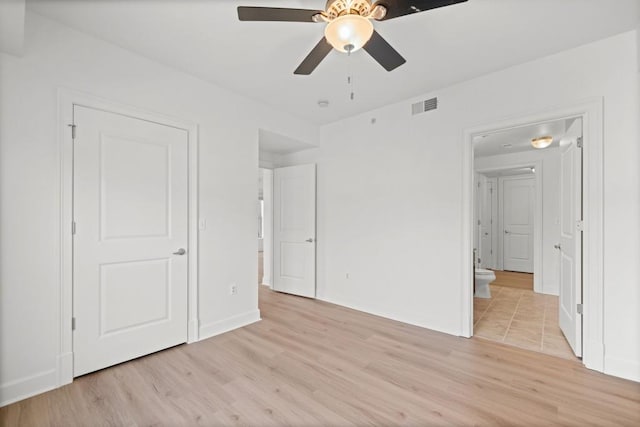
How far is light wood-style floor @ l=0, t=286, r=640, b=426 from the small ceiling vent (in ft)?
8.21

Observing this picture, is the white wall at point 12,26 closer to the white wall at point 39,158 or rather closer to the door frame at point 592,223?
the white wall at point 39,158

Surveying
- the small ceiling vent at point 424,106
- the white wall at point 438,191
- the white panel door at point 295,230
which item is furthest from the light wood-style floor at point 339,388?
the small ceiling vent at point 424,106

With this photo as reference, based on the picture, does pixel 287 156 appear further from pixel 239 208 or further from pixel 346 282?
pixel 346 282

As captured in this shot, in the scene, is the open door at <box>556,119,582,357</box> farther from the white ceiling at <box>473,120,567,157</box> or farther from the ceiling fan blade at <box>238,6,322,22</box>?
the ceiling fan blade at <box>238,6,322,22</box>

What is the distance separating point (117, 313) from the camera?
2469 mm

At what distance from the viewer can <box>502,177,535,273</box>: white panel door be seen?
6512 mm

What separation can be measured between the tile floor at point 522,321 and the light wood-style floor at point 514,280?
1.57 ft

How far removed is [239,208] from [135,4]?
1969 millimetres

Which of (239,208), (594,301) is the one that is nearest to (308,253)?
(239,208)

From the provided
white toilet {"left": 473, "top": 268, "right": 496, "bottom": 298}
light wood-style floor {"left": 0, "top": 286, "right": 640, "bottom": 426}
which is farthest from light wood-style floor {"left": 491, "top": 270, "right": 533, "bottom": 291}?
light wood-style floor {"left": 0, "top": 286, "right": 640, "bottom": 426}

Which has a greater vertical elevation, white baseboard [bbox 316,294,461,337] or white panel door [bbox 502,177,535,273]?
white panel door [bbox 502,177,535,273]

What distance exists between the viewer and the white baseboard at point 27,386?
193 cm

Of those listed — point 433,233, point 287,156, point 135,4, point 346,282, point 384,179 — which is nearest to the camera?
point 135,4

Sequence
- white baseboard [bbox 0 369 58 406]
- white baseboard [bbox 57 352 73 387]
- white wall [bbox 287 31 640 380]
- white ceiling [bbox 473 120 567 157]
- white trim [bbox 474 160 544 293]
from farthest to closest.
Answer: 1. white trim [bbox 474 160 544 293]
2. white ceiling [bbox 473 120 567 157]
3. white wall [bbox 287 31 640 380]
4. white baseboard [bbox 57 352 73 387]
5. white baseboard [bbox 0 369 58 406]
